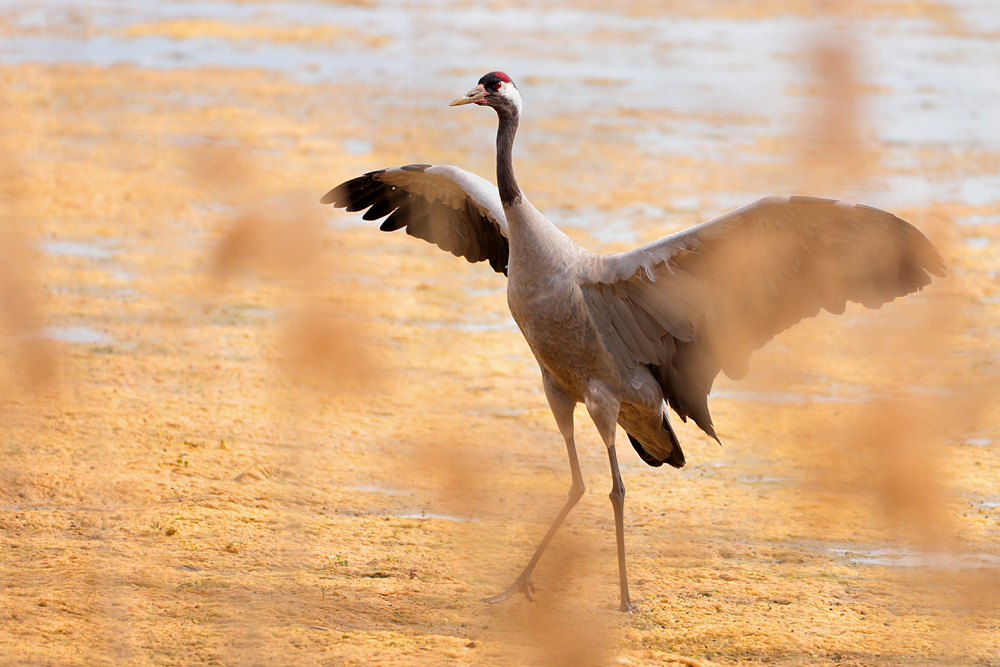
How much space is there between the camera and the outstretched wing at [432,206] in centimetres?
589

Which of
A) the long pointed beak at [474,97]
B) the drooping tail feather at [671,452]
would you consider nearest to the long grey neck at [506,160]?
the long pointed beak at [474,97]

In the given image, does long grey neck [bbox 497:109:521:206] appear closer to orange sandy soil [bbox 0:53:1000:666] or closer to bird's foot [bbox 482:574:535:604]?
orange sandy soil [bbox 0:53:1000:666]

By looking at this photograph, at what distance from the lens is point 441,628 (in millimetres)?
4797

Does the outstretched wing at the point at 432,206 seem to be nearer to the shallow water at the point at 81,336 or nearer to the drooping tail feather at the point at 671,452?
the drooping tail feather at the point at 671,452

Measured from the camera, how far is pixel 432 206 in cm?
617

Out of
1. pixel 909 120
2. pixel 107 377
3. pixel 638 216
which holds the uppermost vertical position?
pixel 909 120

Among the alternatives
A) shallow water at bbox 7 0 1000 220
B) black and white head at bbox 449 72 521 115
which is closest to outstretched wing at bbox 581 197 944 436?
black and white head at bbox 449 72 521 115

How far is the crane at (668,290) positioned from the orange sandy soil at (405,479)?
1.47ft

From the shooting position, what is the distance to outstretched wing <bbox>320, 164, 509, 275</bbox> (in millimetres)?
5887

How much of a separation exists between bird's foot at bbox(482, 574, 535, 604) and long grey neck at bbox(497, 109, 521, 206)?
177cm

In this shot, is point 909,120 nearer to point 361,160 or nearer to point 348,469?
point 361,160

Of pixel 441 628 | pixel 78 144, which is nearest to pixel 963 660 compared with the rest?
pixel 441 628

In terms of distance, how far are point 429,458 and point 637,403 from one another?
1929 millimetres

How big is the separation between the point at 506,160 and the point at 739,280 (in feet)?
3.85
